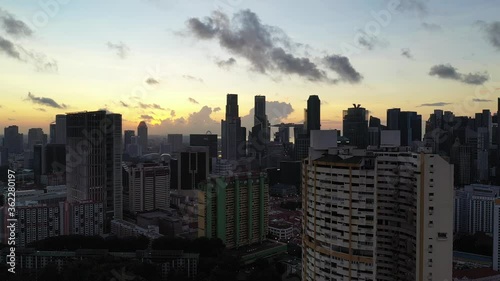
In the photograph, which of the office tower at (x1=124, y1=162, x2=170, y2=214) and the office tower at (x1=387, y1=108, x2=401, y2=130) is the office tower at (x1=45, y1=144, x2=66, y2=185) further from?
the office tower at (x1=387, y1=108, x2=401, y2=130)

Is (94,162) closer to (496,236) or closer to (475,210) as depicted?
(496,236)

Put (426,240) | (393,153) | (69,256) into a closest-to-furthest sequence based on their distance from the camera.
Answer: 1. (426,240)
2. (393,153)
3. (69,256)

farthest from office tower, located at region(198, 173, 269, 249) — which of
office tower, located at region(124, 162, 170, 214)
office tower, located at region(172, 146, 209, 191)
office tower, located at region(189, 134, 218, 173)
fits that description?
office tower, located at region(189, 134, 218, 173)

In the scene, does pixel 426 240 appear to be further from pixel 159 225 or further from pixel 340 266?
pixel 159 225

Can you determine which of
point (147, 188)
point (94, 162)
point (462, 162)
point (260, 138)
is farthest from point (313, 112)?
point (94, 162)

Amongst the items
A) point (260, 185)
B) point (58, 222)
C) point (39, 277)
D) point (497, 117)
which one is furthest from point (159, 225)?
point (497, 117)
